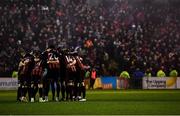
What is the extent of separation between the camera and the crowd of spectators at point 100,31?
130 feet

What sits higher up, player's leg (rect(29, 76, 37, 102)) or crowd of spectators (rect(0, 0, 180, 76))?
crowd of spectators (rect(0, 0, 180, 76))

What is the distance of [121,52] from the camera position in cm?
4009

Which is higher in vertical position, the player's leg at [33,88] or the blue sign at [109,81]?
the blue sign at [109,81]

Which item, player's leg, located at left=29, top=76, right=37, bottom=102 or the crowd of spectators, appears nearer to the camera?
player's leg, located at left=29, top=76, right=37, bottom=102

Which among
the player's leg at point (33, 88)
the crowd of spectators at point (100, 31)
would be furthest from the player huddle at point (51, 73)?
the crowd of spectators at point (100, 31)

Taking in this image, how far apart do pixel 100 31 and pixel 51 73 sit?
17792 millimetres

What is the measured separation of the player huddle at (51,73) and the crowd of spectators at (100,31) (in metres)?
14.6

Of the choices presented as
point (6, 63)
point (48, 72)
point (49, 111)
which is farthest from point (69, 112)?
point (6, 63)

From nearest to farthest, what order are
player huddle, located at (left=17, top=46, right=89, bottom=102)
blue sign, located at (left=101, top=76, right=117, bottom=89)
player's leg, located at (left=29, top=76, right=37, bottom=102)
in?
1. player huddle, located at (left=17, top=46, right=89, bottom=102)
2. player's leg, located at (left=29, top=76, right=37, bottom=102)
3. blue sign, located at (left=101, top=76, right=117, bottom=89)

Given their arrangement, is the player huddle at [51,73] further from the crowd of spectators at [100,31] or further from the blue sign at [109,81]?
the blue sign at [109,81]

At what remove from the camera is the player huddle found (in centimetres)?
2358

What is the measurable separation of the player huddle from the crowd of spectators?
1456 centimetres

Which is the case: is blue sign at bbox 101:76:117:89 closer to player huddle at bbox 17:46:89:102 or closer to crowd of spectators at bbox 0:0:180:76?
crowd of spectators at bbox 0:0:180:76

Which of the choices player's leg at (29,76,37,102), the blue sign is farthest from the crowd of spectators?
player's leg at (29,76,37,102)
